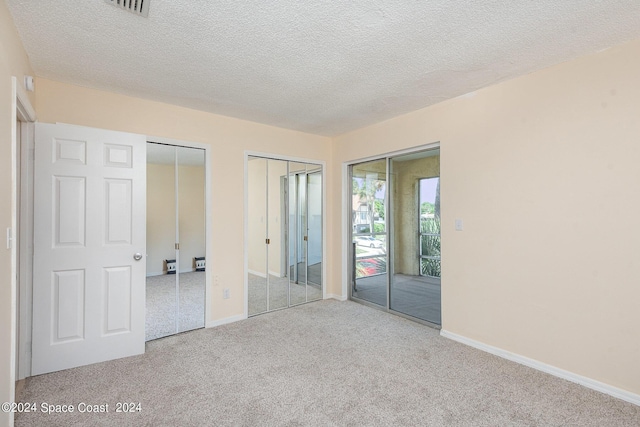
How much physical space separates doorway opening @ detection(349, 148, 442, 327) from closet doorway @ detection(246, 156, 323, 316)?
581mm

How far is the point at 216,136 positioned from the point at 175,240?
1.27 meters

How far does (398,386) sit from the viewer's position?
223 cm

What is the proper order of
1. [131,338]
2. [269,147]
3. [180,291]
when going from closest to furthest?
[131,338] < [180,291] < [269,147]

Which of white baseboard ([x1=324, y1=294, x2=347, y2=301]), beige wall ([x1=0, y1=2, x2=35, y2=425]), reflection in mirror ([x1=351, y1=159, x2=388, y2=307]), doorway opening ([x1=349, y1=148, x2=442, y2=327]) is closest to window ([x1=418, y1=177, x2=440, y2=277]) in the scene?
doorway opening ([x1=349, y1=148, x2=442, y2=327])

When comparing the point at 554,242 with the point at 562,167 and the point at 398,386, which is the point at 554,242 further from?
the point at 398,386

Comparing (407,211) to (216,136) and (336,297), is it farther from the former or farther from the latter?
(216,136)

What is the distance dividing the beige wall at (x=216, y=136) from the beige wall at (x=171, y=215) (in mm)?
154

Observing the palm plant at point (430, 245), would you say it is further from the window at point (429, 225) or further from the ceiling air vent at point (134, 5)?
the ceiling air vent at point (134, 5)

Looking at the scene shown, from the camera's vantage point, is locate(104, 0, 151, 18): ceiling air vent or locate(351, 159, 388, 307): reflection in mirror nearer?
locate(104, 0, 151, 18): ceiling air vent

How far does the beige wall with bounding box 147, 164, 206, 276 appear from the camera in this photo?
10.2 ft

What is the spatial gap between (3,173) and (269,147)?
2.68 metres

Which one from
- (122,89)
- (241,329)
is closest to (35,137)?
(122,89)

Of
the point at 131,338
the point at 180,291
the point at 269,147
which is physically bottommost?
the point at 131,338

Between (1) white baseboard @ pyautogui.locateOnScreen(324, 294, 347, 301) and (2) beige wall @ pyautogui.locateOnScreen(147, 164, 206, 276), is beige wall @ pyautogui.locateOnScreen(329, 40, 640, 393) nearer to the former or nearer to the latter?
(1) white baseboard @ pyautogui.locateOnScreen(324, 294, 347, 301)
